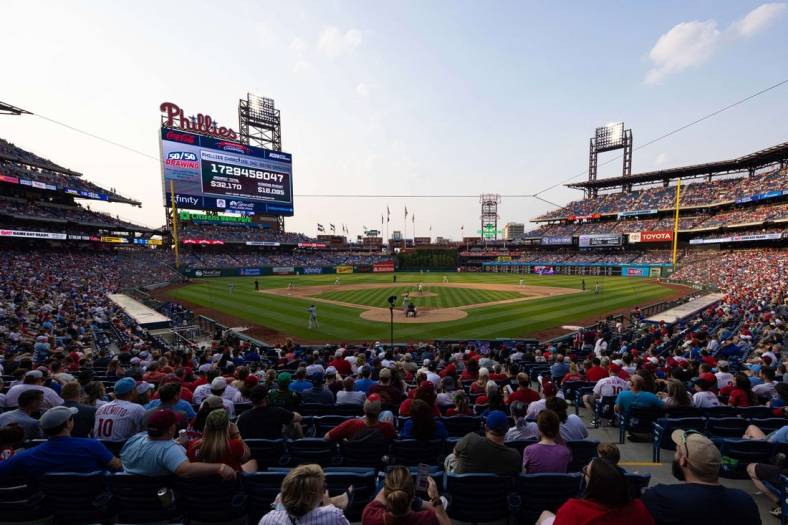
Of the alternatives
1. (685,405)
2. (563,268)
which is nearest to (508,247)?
(563,268)

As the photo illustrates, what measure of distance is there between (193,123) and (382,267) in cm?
4980

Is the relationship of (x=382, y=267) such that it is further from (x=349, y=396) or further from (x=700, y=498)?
(x=700, y=498)

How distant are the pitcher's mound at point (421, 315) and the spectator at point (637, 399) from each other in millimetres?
19686

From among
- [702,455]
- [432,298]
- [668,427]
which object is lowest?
[432,298]

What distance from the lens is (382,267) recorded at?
88.1m

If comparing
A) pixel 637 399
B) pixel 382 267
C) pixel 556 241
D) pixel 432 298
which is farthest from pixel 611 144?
pixel 637 399

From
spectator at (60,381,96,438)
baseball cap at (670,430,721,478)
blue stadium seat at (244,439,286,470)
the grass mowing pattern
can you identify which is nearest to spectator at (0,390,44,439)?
spectator at (60,381,96,438)

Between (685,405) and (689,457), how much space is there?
200 inches

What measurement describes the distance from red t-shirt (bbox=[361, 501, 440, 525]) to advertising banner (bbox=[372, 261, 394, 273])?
83943 mm

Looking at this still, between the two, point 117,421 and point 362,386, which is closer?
point 117,421

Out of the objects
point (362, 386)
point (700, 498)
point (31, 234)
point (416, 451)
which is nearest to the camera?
point (700, 498)

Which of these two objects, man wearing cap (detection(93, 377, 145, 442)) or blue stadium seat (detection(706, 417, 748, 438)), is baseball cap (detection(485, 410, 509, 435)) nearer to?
blue stadium seat (detection(706, 417, 748, 438))

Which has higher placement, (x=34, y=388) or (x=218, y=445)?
(x=218, y=445)

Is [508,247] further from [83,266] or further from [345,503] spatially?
[345,503]
